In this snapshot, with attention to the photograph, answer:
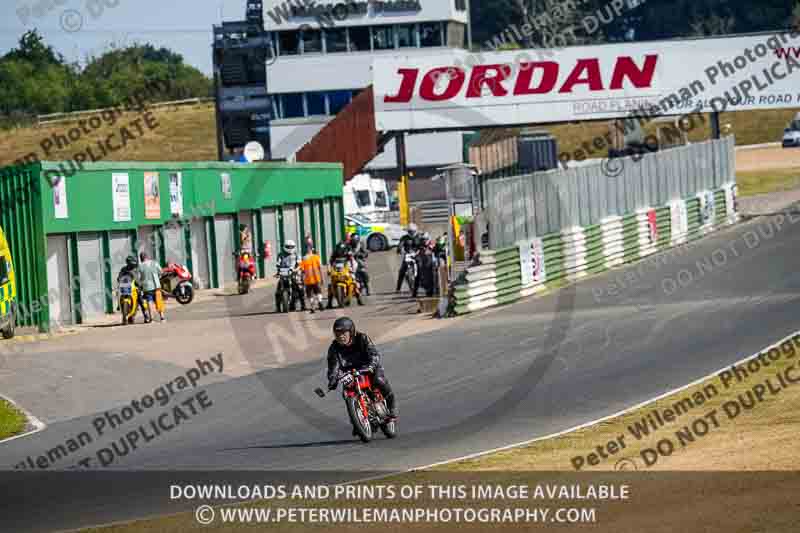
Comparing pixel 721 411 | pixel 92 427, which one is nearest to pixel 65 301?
pixel 92 427

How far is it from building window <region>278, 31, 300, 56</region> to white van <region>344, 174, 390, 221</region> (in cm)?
1754

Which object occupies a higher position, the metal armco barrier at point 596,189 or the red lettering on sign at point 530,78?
the red lettering on sign at point 530,78

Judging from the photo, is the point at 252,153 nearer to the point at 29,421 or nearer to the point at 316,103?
the point at 316,103

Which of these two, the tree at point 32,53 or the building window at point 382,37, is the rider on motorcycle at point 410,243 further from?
the tree at point 32,53

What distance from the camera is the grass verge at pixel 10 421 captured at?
1803cm

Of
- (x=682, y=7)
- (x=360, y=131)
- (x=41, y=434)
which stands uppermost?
(x=682, y=7)

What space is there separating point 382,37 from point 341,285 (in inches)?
1720

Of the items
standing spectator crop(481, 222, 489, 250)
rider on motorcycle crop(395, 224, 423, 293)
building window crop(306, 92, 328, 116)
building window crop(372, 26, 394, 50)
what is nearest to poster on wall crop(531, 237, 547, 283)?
standing spectator crop(481, 222, 489, 250)

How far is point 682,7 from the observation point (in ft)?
409

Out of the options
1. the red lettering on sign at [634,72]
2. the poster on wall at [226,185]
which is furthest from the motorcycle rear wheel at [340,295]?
the red lettering on sign at [634,72]

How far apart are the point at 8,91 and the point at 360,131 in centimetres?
5604

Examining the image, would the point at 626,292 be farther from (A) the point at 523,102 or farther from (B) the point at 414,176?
(B) the point at 414,176

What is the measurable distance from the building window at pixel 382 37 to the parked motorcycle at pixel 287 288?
142ft

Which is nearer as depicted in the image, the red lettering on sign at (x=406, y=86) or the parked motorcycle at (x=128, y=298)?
the parked motorcycle at (x=128, y=298)
